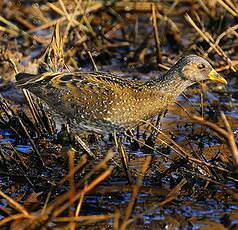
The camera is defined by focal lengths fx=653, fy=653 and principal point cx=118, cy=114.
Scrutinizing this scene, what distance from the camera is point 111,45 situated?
1027cm

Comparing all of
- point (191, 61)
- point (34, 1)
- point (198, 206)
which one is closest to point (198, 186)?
point (198, 206)

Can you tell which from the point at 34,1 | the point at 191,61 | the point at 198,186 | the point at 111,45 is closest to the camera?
the point at 198,186

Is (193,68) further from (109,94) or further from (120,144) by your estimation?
(120,144)

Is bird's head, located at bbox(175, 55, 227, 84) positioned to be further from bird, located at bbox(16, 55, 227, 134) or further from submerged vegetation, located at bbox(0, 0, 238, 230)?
submerged vegetation, located at bbox(0, 0, 238, 230)

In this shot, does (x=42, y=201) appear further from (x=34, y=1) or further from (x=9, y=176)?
(x=34, y=1)

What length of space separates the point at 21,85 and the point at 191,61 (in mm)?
1676

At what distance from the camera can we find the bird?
6.14m

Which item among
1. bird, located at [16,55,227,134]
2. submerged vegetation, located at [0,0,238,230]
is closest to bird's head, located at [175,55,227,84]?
bird, located at [16,55,227,134]

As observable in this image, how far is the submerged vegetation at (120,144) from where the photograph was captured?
502 cm

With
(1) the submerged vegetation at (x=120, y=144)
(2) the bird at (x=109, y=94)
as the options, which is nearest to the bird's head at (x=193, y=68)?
(2) the bird at (x=109, y=94)

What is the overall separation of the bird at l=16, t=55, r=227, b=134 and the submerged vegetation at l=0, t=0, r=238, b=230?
24 cm

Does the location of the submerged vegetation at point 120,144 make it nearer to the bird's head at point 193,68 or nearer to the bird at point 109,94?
the bird at point 109,94

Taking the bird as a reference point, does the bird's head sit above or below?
above

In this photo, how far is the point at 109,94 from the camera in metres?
6.15
